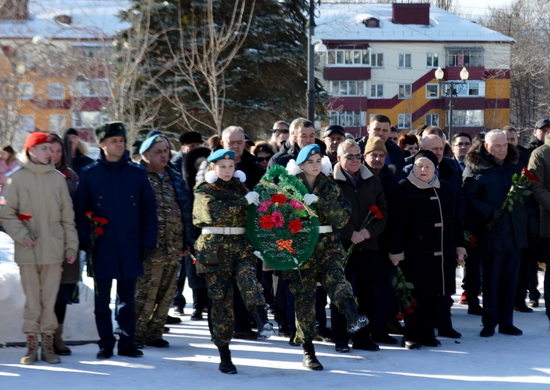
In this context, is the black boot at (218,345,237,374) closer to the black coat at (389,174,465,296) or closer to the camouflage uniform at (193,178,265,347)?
the camouflage uniform at (193,178,265,347)

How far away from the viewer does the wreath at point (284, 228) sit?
6836 millimetres

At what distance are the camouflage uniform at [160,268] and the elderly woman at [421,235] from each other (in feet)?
7.00

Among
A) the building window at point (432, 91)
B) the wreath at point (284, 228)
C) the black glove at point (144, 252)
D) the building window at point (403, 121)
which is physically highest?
the building window at point (432, 91)

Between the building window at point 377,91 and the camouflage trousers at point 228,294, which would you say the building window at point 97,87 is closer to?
the camouflage trousers at point 228,294

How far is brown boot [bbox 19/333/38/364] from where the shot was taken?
271 inches

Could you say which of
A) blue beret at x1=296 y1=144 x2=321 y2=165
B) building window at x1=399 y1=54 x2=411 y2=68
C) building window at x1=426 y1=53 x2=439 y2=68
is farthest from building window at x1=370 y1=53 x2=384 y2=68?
blue beret at x1=296 y1=144 x2=321 y2=165

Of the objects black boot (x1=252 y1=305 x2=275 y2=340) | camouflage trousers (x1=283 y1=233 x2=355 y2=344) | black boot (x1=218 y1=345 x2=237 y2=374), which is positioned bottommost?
black boot (x1=218 y1=345 x2=237 y2=374)

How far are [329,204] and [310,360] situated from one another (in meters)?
1.36

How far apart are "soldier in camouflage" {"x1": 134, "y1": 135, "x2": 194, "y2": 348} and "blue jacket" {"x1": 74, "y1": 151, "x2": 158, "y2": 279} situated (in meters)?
0.44

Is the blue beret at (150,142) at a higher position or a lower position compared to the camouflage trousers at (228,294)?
higher

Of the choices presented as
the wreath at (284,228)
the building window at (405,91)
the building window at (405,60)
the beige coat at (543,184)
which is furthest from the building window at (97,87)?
the building window at (405,60)

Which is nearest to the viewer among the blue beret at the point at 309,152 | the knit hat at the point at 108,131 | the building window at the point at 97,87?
the blue beret at the point at 309,152

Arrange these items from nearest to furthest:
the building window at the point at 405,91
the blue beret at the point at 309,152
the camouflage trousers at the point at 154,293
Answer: the blue beret at the point at 309,152
the camouflage trousers at the point at 154,293
the building window at the point at 405,91

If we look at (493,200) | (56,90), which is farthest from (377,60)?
(493,200)
